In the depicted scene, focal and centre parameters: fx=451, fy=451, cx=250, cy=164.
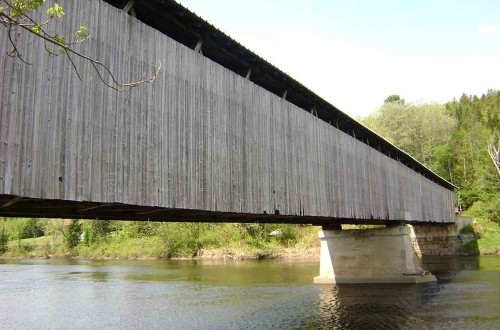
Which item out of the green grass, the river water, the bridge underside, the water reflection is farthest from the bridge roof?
the green grass

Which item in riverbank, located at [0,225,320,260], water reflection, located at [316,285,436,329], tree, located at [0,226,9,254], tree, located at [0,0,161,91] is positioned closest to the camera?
tree, located at [0,0,161,91]

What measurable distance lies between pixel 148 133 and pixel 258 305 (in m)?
9.94

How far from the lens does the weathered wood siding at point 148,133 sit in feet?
19.8

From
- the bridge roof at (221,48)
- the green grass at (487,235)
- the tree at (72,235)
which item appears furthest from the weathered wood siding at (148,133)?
the tree at (72,235)

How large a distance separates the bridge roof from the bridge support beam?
633 centimetres

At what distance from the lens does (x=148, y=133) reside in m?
7.90

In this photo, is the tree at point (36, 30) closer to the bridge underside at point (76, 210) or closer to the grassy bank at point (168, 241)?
the bridge underside at point (76, 210)

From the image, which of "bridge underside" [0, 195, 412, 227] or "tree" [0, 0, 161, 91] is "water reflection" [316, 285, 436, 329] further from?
"tree" [0, 0, 161, 91]

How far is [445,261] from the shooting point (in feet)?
107

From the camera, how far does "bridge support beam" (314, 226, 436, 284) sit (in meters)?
20.4

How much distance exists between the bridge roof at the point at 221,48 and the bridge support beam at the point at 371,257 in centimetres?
633

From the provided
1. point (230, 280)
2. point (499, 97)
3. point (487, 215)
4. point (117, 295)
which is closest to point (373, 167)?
point (230, 280)

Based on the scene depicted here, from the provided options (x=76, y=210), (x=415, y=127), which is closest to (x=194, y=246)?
(x=415, y=127)

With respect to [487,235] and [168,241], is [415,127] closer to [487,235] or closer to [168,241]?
[487,235]
